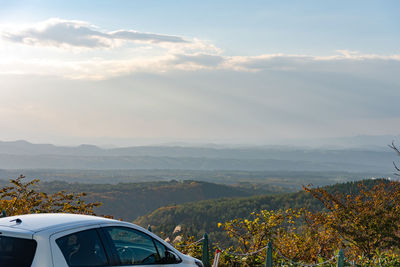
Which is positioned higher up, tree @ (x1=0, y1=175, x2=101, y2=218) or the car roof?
the car roof

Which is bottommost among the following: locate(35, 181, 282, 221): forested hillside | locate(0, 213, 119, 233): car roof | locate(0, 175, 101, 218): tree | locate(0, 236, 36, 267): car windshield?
locate(35, 181, 282, 221): forested hillside

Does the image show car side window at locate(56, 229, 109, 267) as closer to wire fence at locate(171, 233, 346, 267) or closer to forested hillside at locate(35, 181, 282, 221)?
wire fence at locate(171, 233, 346, 267)

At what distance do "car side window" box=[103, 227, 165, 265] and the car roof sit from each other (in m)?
0.25

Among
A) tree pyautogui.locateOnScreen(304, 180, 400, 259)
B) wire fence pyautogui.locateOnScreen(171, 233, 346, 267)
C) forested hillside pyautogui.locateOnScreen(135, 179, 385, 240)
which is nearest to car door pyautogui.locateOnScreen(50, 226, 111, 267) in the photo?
wire fence pyautogui.locateOnScreen(171, 233, 346, 267)

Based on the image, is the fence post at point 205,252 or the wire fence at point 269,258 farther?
the fence post at point 205,252

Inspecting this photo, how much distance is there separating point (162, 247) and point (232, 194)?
111390 millimetres

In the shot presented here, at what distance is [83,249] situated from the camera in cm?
545

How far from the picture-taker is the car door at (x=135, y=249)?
19.4 ft

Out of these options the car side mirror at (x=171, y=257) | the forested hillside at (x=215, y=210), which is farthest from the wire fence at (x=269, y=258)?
the forested hillside at (x=215, y=210)

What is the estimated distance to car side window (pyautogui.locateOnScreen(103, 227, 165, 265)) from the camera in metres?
5.98

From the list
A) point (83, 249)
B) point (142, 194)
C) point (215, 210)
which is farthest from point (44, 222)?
point (142, 194)

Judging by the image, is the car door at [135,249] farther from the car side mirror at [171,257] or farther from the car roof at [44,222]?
the car roof at [44,222]

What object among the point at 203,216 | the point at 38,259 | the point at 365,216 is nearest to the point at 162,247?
the point at 38,259

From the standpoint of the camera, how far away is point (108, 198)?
102688mm
